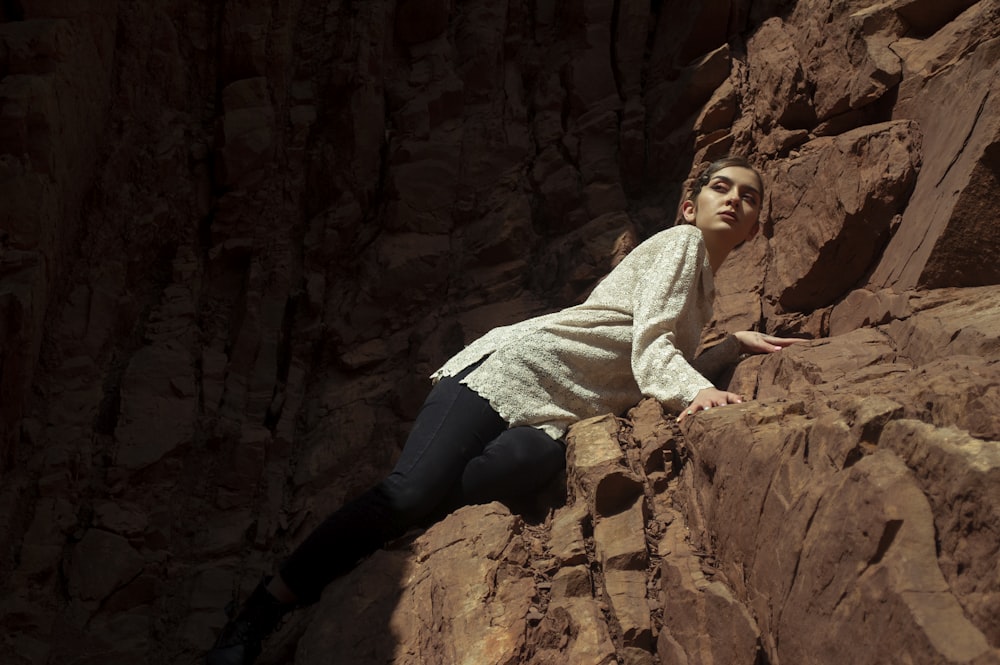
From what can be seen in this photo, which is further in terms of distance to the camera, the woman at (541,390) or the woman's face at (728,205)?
the woman's face at (728,205)

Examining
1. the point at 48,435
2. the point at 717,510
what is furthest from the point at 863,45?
the point at 48,435

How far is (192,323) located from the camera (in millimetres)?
5363

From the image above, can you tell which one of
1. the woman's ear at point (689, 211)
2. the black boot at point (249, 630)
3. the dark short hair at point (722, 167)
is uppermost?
the dark short hair at point (722, 167)

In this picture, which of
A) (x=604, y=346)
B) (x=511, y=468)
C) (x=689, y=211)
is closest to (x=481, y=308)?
(x=689, y=211)

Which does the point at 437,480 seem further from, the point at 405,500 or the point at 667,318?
the point at 667,318

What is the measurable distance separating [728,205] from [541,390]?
1.21 metres

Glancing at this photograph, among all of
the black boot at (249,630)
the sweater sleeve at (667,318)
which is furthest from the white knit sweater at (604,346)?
the black boot at (249,630)

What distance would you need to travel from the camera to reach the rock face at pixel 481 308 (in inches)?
92.1

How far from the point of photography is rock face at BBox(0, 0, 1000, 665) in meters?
2.34

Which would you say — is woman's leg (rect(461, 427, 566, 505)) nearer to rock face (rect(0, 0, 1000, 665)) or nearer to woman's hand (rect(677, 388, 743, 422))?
rock face (rect(0, 0, 1000, 665))

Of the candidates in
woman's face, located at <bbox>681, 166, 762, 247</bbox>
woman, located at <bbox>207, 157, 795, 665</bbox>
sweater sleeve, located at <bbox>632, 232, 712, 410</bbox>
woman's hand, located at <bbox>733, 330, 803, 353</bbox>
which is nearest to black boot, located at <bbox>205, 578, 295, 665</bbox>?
woman, located at <bbox>207, 157, 795, 665</bbox>

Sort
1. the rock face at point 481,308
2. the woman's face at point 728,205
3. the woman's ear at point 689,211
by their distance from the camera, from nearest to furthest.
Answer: the rock face at point 481,308 < the woman's face at point 728,205 < the woman's ear at point 689,211

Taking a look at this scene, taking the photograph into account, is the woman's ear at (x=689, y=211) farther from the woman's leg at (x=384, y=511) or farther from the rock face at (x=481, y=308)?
the woman's leg at (x=384, y=511)

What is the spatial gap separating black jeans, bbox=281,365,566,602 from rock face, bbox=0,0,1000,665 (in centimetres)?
10
